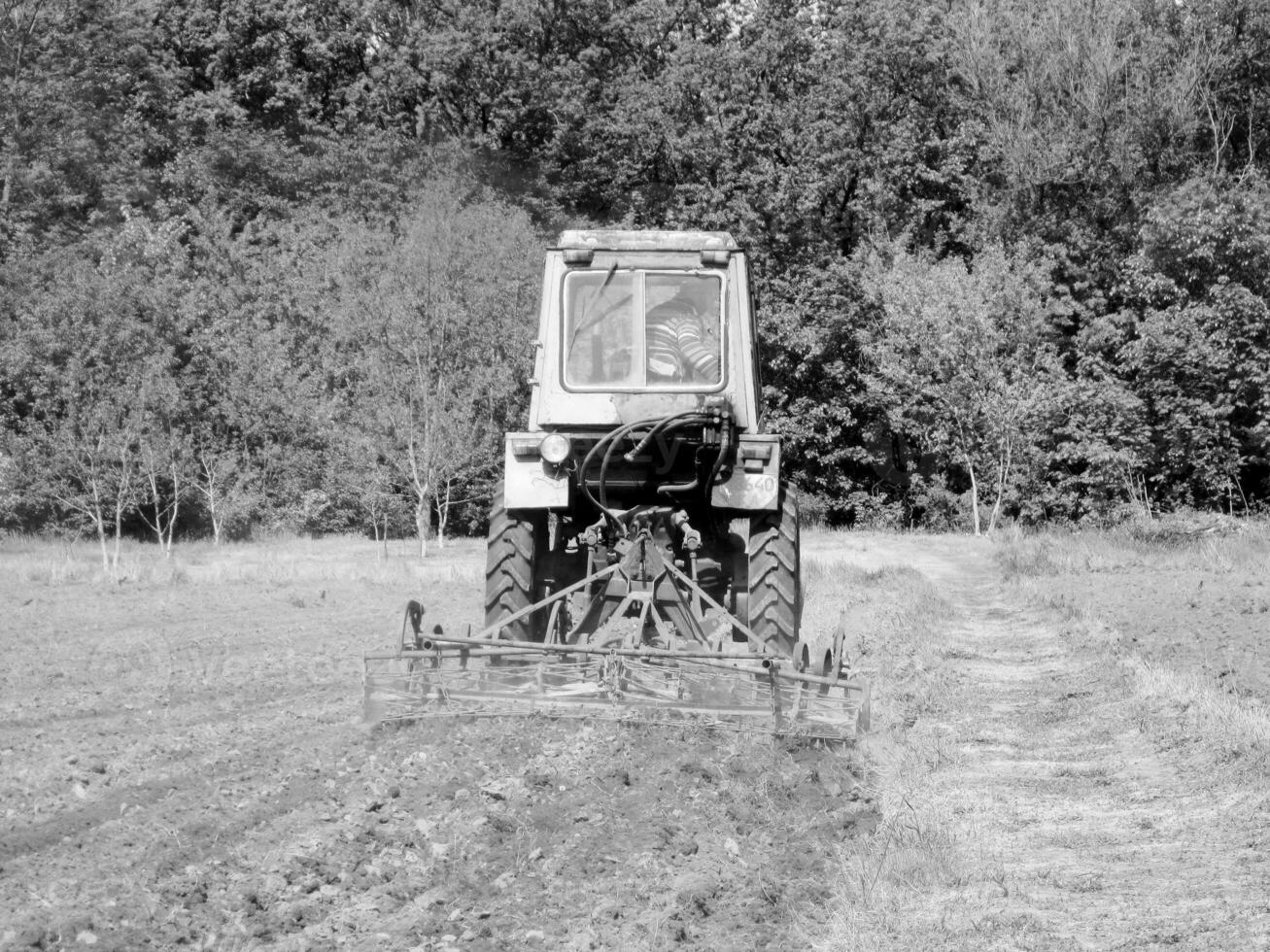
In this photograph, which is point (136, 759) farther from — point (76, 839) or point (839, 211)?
point (839, 211)

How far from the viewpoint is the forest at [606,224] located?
30.3 m

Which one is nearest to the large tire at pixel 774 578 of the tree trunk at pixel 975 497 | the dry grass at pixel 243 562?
the dry grass at pixel 243 562

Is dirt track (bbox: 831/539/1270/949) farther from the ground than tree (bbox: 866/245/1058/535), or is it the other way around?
tree (bbox: 866/245/1058/535)

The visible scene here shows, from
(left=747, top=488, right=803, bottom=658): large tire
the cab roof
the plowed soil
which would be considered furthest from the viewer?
the cab roof

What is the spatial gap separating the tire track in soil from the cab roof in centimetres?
327

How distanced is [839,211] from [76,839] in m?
33.6

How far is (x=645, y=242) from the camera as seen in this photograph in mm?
9195

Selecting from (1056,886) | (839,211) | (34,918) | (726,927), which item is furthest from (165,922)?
(839,211)

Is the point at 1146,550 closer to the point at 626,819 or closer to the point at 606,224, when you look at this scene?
the point at 626,819

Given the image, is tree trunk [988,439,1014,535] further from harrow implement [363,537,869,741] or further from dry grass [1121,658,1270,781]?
harrow implement [363,537,869,741]

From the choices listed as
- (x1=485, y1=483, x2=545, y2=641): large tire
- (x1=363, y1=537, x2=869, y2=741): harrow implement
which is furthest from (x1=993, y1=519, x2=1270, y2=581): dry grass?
(x1=363, y1=537, x2=869, y2=741): harrow implement

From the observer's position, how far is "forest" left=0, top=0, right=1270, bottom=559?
30328 mm

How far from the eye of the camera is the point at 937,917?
15.1ft

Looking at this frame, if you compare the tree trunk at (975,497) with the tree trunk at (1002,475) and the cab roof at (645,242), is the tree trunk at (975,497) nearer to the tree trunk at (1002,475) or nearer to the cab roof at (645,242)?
the tree trunk at (1002,475)
